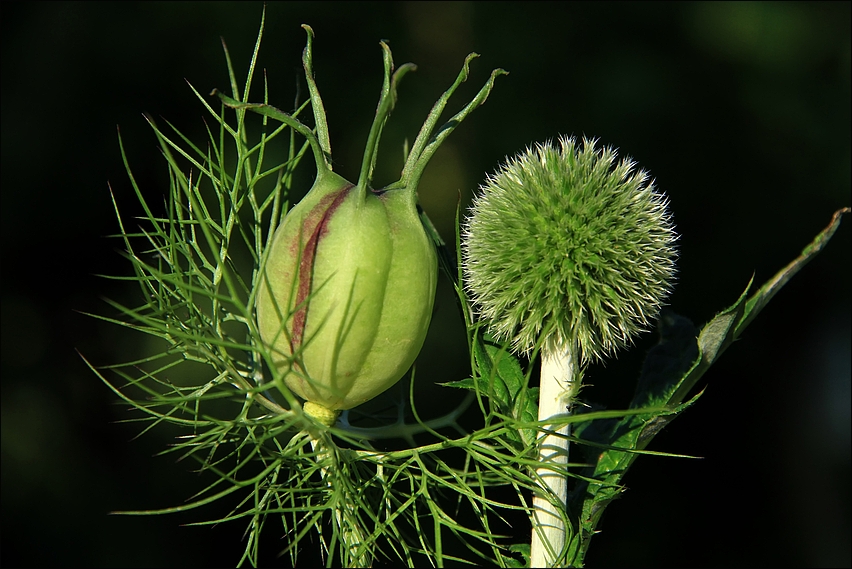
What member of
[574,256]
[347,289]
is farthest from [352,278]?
[574,256]

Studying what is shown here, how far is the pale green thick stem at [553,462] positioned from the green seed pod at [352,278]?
160 mm

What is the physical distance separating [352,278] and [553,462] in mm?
308

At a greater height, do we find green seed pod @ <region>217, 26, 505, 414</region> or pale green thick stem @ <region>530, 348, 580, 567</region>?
green seed pod @ <region>217, 26, 505, 414</region>

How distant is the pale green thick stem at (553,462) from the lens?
0.84m

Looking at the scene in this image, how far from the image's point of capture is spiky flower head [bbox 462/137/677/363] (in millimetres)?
850

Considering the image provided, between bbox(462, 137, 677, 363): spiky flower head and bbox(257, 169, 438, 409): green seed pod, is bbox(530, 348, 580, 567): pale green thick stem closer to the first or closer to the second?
bbox(462, 137, 677, 363): spiky flower head

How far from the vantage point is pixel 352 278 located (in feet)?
2.45

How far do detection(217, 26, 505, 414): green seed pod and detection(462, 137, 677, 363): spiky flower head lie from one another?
0.41 feet

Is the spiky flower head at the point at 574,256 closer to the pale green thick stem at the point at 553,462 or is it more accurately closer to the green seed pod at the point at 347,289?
the pale green thick stem at the point at 553,462

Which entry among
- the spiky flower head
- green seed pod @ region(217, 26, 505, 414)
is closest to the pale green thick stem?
the spiky flower head

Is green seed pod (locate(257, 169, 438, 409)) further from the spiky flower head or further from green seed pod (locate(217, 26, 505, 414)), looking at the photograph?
the spiky flower head

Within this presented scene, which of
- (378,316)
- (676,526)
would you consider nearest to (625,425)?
(378,316)

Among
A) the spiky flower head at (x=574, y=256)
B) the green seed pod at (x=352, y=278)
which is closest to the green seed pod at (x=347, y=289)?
the green seed pod at (x=352, y=278)

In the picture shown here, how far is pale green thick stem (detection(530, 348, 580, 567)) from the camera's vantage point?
843 mm
